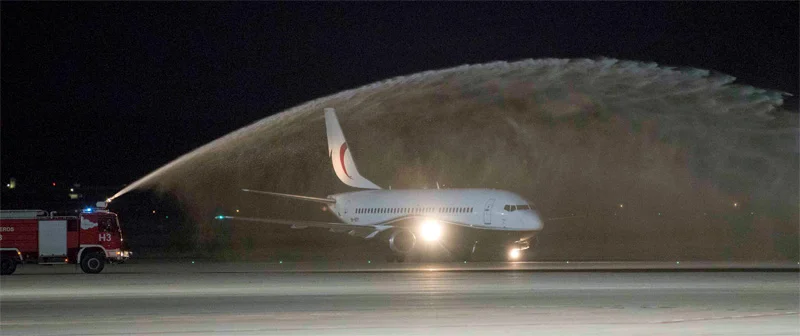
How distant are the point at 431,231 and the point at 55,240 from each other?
1826cm

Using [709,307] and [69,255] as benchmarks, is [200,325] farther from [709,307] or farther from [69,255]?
[69,255]

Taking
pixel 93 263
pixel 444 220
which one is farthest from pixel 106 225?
pixel 444 220

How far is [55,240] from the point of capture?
38.5 m

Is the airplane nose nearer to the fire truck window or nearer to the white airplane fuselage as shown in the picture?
the white airplane fuselage

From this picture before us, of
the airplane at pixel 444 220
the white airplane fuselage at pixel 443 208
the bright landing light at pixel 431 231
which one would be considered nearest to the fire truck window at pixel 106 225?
the airplane at pixel 444 220

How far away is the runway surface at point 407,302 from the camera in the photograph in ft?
61.7

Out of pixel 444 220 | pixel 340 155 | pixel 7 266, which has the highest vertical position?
pixel 340 155

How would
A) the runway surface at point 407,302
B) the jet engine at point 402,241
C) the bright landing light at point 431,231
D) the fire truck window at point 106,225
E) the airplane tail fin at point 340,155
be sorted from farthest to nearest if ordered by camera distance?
the airplane tail fin at point 340,155 → the bright landing light at point 431,231 → the jet engine at point 402,241 → the fire truck window at point 106,225 → the runway surface at point 407,302

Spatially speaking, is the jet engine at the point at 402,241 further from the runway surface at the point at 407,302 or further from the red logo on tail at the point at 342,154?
the red logo on tail at the point at 342,154

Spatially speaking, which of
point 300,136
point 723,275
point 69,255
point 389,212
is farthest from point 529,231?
point 300,136

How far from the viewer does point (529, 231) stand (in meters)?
46.3

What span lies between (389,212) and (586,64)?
49.1 ft

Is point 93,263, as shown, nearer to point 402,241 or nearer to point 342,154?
point 402,241

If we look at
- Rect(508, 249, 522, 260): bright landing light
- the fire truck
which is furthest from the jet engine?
the fire truck
